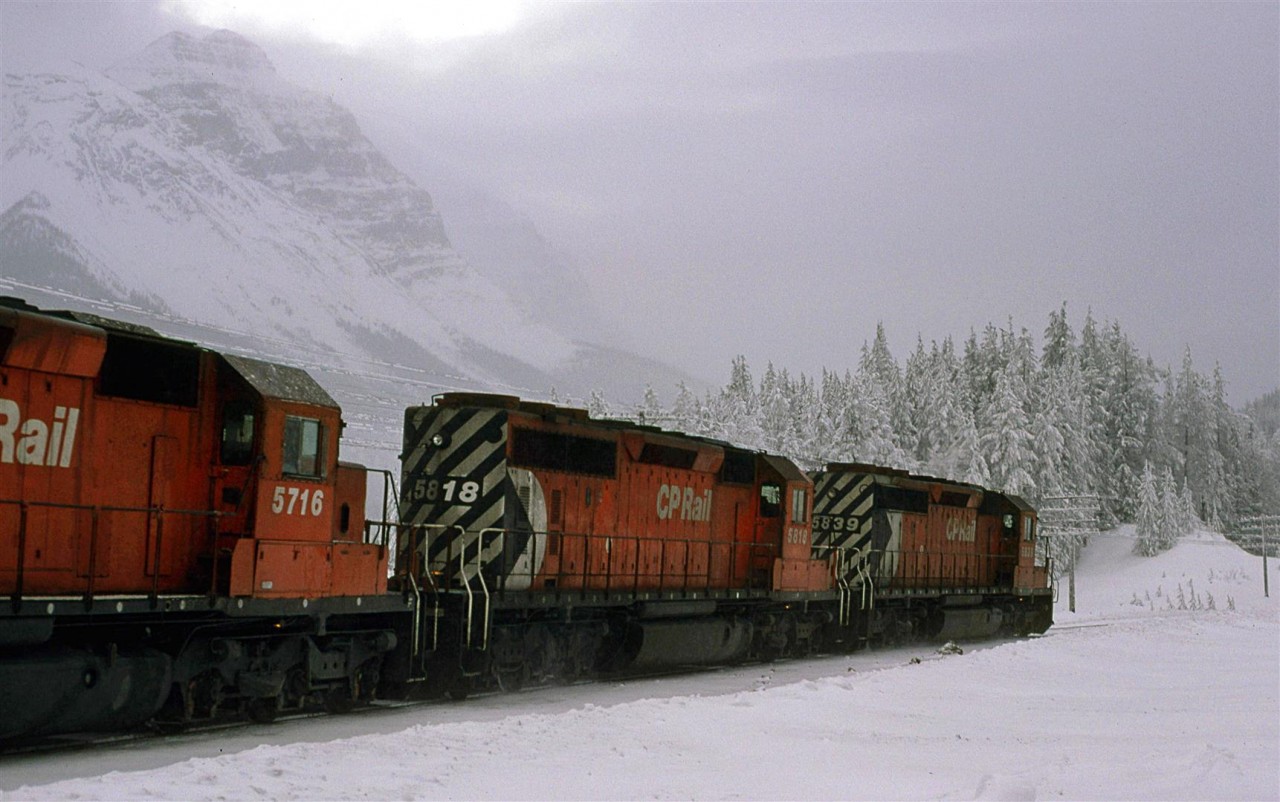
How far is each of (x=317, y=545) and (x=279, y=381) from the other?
1841 mm

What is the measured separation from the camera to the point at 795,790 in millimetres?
9164

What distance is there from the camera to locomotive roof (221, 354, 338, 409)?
41.0 feet

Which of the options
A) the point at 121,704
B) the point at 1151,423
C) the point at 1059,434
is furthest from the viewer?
the point at 1151,423

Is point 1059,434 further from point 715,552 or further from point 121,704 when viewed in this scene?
point 121,704

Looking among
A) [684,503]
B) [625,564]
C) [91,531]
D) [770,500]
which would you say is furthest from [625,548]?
[91,531]

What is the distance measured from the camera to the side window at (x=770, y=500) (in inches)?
949

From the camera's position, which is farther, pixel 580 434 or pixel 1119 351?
pixel 1119 351

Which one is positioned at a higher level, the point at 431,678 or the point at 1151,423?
the point at 1151,423

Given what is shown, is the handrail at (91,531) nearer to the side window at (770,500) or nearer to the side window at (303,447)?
the side window at (303,447)

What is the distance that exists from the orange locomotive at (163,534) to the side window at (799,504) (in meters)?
11.9

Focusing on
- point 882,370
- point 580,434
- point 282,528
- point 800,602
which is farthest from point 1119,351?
point 282,528

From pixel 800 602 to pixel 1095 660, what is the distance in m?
5.81

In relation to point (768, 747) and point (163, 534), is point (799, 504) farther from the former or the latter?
point (163, 534)

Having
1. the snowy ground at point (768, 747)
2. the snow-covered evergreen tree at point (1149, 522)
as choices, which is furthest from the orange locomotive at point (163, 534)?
the snow-covered evergreen tree at point (1149, 522)
